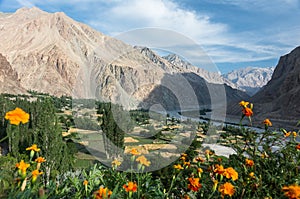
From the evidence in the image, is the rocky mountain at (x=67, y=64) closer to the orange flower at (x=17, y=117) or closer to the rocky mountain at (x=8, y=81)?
the rocky mountain at (x=8, y=81)

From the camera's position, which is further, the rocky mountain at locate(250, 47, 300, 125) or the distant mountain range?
the distant mountain range

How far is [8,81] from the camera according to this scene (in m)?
86.1

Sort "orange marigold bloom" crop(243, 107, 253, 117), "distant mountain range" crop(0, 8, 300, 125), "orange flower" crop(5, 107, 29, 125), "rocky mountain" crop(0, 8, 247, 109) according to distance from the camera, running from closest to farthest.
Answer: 1. "orange flower" crop(5, 107, 29, 125)
2. "orange marigold bloom" crop(243, 107, 253, 117)
3. "distant mountain range" crop(0, 8, 300, 125)
4. "rocky mountain" crop(0, 8, 247, 109)


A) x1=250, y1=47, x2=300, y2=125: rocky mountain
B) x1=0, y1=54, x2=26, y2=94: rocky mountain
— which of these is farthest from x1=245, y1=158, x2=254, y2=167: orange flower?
x1=0, y1=54, x2=26, y2=94: rocky mountain

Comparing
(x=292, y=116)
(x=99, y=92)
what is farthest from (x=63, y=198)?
(x=292, y=116)

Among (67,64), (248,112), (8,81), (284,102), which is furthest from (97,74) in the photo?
(248,112)

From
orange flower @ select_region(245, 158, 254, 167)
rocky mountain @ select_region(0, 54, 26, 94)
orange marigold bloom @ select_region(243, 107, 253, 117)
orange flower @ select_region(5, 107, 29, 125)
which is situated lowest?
orange flower @ select_region(245, 158, 254, 167)

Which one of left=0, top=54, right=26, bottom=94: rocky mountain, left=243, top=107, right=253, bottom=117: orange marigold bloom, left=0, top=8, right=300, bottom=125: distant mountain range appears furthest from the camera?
left=0, top=54, right=26, bottom=94: rocky mountain

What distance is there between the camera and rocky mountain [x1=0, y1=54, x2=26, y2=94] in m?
Answer: 81.1

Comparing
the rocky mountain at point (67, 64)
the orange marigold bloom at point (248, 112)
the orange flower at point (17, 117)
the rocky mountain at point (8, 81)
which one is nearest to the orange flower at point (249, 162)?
the orange marigold bloom at point (248, 112)

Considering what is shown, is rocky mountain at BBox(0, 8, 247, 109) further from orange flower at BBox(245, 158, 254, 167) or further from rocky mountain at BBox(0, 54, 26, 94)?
orange flower at BBox(245, 158, 254, 167)

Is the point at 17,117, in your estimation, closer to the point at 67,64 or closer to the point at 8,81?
the point at 8,81

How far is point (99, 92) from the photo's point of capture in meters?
58.6

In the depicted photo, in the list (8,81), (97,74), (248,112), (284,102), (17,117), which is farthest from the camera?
(8,81)
